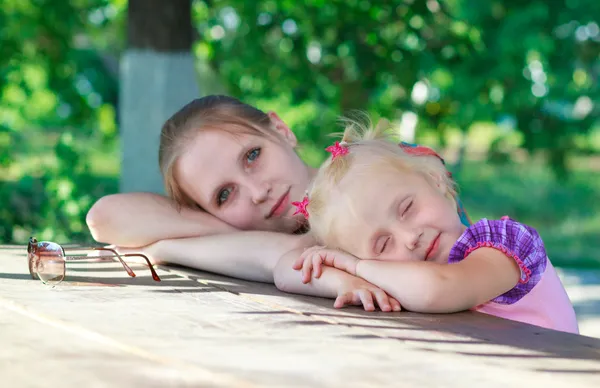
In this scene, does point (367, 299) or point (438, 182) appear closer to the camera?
point (367, 299)

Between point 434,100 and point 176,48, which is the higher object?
→ point 434,100

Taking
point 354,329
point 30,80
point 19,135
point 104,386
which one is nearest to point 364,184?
point 354,329

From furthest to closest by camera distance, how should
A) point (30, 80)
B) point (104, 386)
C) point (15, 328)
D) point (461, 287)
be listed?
1. point (30, 80)
2. point (461, 287)
3. point (15, 328)
4. point (104, 386)

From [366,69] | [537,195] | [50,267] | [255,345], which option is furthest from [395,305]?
[537,195]

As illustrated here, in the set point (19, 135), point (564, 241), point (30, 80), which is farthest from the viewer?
point (564, 241)

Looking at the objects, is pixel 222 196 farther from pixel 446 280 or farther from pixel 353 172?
pixel 446 280

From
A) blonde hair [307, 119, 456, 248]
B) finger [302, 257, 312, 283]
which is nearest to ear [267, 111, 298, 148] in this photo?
blonde hair [307, 119, 456, 248]

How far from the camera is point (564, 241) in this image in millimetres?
15430

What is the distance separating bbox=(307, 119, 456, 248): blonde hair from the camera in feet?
8.54

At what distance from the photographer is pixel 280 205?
134 inches

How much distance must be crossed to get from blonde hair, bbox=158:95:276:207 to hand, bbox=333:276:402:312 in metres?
1.24

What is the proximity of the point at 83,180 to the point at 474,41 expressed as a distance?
3715 mm

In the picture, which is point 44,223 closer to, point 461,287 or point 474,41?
point 474,41

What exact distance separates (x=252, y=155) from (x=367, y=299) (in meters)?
1.24
